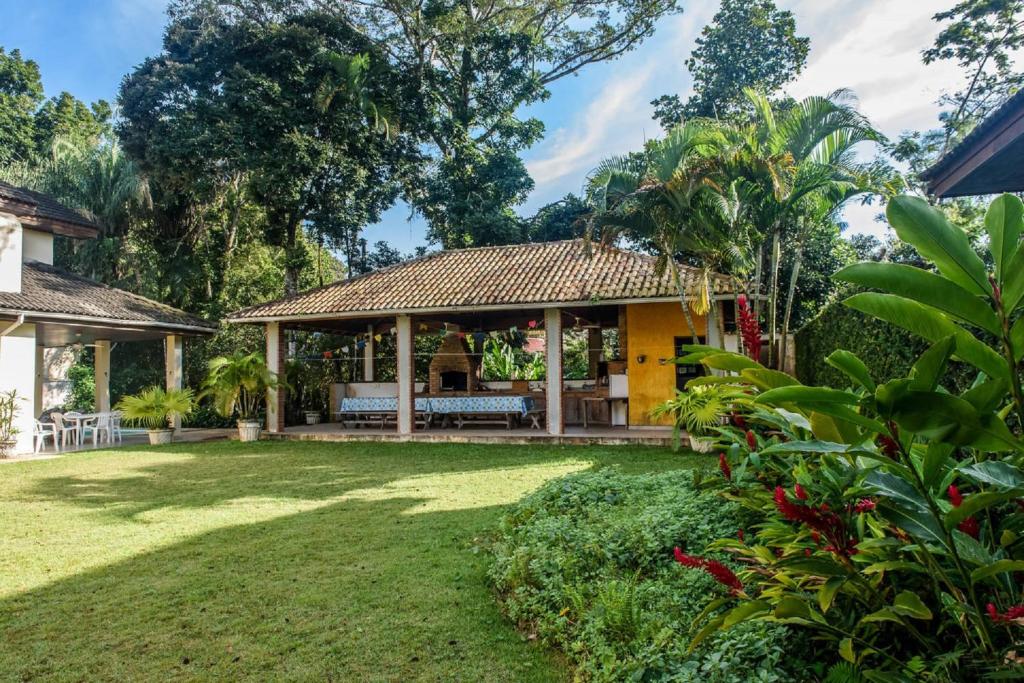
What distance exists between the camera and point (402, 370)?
1372 cm

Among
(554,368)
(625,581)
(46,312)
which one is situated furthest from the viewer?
(554,368)

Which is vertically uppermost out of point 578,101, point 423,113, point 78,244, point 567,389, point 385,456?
point 578,101

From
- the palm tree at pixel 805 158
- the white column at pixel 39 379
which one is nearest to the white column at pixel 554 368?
the palm tree at pixel 805 158

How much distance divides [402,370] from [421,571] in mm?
9491

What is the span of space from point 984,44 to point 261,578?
17.4 m

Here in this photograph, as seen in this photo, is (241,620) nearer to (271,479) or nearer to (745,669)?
(745,669)

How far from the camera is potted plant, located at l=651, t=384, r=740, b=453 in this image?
2.98 meters

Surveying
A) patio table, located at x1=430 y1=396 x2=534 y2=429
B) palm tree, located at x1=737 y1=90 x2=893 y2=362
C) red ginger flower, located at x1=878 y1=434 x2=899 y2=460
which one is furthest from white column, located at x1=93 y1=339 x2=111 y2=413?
red ginger flower, located at x1=878 y1=434 x2=899 y2=460

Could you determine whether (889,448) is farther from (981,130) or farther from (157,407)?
(157,407)

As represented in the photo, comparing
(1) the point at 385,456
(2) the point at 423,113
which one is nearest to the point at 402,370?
(1) the point at 385,456

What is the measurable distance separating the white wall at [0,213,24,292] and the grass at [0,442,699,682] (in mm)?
3602

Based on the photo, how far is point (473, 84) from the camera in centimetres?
2233

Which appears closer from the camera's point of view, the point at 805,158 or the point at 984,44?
the point at 805,158

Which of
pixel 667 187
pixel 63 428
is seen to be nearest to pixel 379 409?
pixel 63 428
